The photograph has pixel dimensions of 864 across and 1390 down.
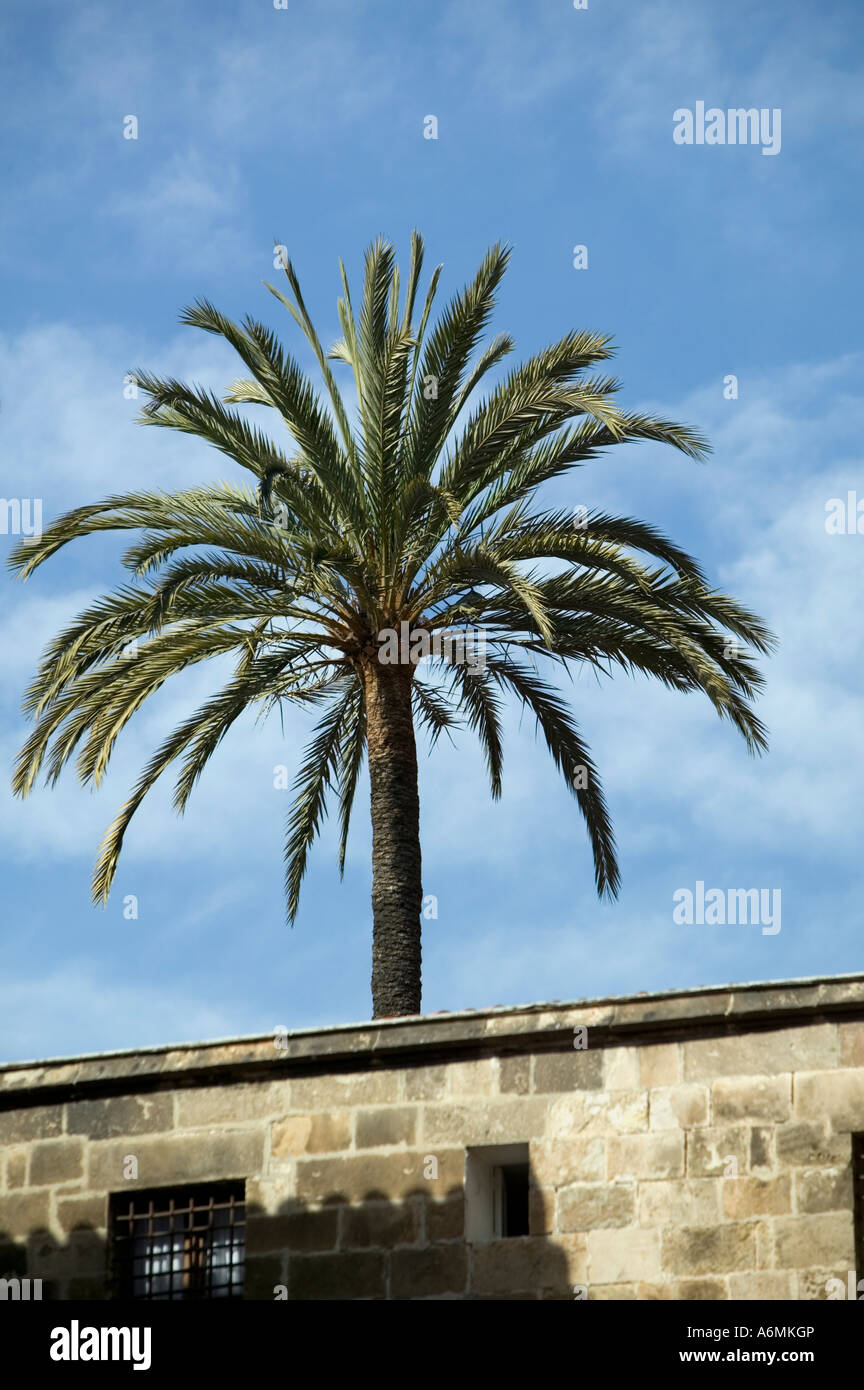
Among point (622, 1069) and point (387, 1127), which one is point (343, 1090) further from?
point (622, 1069)

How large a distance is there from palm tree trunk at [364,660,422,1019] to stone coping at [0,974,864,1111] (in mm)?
3748

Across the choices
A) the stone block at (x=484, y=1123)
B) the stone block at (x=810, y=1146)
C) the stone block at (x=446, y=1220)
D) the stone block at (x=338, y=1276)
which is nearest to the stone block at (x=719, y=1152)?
the stone block at (x=810, y=1146)

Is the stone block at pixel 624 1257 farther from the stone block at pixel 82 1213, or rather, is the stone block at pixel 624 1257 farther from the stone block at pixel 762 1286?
the stone block at pixel 82 1213

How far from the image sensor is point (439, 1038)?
42.2ft

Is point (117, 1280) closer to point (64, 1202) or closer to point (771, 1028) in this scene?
point (64, 1202)

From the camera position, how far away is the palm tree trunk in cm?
1717

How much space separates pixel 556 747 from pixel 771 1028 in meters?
6.59

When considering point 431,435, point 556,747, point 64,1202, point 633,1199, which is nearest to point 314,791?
point 556,747

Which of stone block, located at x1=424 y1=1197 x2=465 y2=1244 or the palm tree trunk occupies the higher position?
the palm tree trunk

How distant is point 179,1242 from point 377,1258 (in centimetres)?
150

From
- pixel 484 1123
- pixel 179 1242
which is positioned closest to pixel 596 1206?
pixel 484 1123

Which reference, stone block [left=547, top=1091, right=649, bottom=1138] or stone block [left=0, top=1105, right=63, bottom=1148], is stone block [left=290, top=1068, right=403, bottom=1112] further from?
stone block [left=0, top=1105, right=63, bottom=1148]

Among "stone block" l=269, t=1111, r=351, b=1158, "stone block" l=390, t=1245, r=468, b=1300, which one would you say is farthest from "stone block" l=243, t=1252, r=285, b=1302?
"stone block" l=390, t=1245, r=468, b=1300

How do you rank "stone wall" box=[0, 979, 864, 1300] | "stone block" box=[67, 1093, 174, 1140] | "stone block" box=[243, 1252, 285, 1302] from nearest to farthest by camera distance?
"stone wall" box=[0, 979, 864, 1300]
"stone block" box=[243, 1252, 285, 1302]
"stone block" box=[67, 1093, 174, 1140]
